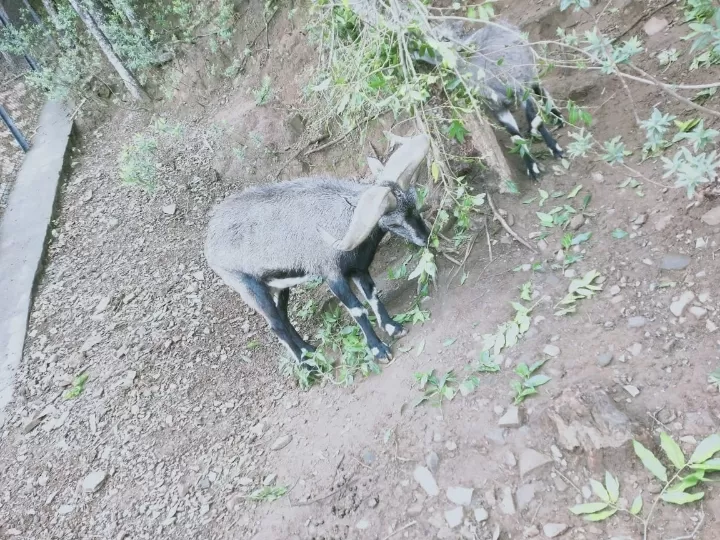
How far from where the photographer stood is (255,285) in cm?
503

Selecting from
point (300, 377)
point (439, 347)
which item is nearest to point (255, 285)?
point (300, 377)

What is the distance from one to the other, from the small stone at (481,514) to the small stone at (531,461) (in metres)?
0.30

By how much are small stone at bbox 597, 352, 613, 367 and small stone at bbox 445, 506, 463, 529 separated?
4.07 feet

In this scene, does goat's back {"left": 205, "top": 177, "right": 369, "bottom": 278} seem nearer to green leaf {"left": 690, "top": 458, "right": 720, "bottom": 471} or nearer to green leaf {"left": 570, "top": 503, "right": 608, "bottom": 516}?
green leaf {"left": 570, "top": 503, "right": 608, "bottom": 516}

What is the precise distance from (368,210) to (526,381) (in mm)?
1700

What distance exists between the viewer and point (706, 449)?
2480 millimetres

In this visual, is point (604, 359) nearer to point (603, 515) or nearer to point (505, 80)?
point (603, 515)

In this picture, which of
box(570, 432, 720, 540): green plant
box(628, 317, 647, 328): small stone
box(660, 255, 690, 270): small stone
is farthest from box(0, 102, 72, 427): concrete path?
box(660, 255, 690, 270): small stone

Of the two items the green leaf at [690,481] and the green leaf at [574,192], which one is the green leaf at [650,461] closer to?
the green leaf at [690,481]

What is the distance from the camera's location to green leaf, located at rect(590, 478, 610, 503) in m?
2.59

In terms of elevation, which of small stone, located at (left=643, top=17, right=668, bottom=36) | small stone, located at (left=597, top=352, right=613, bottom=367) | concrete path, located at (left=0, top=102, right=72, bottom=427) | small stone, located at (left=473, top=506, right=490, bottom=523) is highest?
concrete path, located at (left=0, top=102, right=72, bottom=427)

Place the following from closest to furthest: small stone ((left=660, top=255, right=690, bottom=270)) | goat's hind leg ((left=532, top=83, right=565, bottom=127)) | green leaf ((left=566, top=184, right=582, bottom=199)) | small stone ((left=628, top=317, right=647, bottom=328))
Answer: small stone ((left=628, top=317, right=647, bottom=328)), small stone ((left=660, top=255, right=690, bottom=270)), goat's hind leg ((left=532, top=83, right=565, bottom=127)), green leaf ((left=566, top=184, right=582, bottom=199))

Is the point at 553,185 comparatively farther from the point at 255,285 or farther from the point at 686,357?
the point at 255,285

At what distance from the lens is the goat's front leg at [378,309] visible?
15.3ft
